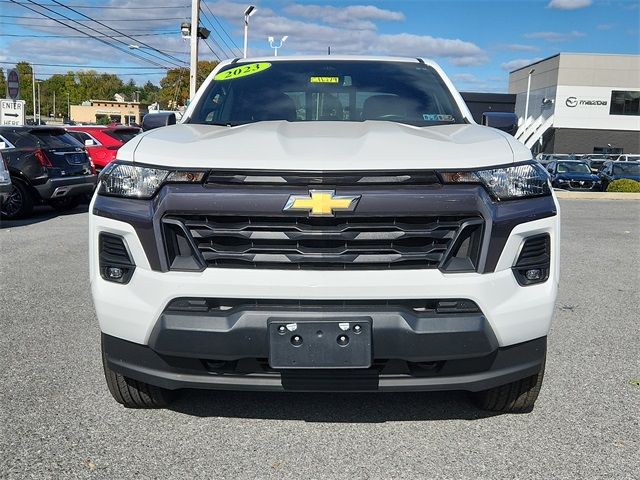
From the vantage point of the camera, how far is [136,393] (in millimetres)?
3195

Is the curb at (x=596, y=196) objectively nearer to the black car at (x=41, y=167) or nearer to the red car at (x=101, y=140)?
the red car at (x=101, y=140)

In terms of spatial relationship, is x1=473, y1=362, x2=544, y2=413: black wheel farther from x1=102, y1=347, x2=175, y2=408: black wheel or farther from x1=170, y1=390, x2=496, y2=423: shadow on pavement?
x1=102, y1=347, x2=175, y2=408: black wheel

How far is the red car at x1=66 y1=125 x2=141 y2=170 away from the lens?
1521 centimetres

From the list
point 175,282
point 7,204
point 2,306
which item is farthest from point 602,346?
point 7,204

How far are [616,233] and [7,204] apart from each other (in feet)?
34.1

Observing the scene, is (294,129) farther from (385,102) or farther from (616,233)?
(616,233)

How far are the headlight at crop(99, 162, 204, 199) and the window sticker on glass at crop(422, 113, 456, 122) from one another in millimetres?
1809

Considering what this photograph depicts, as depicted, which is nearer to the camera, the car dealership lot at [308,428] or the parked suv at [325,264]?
the parked suv at [325,264]

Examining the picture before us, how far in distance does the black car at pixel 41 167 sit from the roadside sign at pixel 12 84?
256 inches

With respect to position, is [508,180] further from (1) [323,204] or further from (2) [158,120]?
(2) [158,120]

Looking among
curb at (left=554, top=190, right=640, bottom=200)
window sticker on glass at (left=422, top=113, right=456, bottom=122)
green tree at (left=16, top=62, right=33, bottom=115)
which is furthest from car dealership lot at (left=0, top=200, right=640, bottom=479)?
green tree at (left=16, top=62, right=33, bottom=115)

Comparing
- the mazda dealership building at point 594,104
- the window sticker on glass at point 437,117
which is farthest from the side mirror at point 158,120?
the mazda dealership building at point 594,104

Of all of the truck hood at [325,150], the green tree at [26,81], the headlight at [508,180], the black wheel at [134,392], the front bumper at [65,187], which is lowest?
the black wheel at [134,392]

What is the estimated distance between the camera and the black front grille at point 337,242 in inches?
104
